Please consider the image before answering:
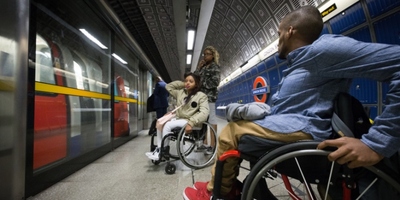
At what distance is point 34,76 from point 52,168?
3.45ft

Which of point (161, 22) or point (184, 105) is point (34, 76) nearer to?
point (184, 105)

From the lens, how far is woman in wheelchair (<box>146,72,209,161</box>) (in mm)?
2197

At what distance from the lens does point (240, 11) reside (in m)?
4.45

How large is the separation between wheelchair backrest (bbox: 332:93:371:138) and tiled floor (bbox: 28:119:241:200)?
1.42 metres

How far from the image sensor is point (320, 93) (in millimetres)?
892

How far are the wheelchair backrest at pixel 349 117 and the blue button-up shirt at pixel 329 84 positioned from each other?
5 centimetres

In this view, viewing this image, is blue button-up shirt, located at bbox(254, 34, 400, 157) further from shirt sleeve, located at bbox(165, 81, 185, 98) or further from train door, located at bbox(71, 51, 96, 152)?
train door, located at bbox(71, 51, 96, 152)

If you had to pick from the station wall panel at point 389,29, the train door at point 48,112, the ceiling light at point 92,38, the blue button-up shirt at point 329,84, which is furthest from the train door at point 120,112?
the station wall panel at point 389,29

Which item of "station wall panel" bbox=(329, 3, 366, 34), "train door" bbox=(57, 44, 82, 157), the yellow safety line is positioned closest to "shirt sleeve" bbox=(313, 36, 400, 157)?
"station wall panel" bbox=(329, 3, 366, 34)

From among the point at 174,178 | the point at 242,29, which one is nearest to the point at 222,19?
the point at 242,29

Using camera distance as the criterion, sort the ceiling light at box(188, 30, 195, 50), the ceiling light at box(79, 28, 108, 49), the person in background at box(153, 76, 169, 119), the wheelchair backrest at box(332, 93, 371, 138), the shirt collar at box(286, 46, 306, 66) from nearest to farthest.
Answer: the wheelchair backrest at box(332, 93, 371, 138)
the shirt collar at box(286, 46, 306, 66)
the ceiling light at box(79, 28, 108, 49)
the person in background at box(153, 76, 169, 119)
the ceiling light at box(188, 30, 195, 50)

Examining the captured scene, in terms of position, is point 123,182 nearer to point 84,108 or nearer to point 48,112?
point 48,112

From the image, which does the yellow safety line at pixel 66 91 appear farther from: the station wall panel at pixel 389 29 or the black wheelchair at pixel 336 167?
the station wall panel at pixel 389 29

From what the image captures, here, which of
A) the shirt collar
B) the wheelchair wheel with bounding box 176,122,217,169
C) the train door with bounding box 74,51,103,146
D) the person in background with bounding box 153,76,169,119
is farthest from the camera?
Result: the person in background with bounding box 153,76,169,119
